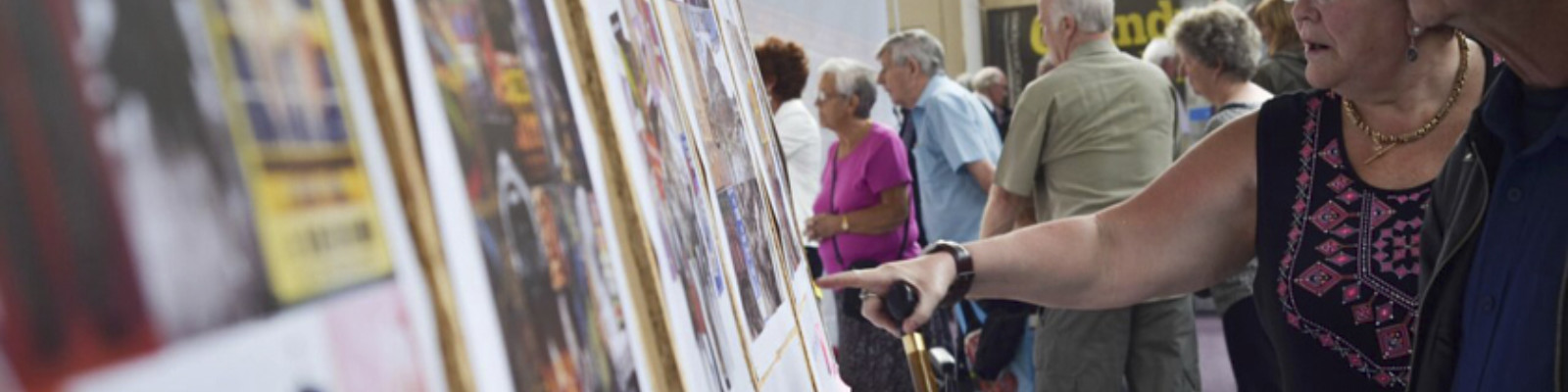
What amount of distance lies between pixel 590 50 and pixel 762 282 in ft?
1.45

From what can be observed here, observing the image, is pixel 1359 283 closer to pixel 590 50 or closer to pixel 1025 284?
pixel 1025 284

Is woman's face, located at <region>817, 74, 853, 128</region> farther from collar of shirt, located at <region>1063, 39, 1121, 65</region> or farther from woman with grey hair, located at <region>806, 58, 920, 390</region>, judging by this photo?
collar of shirt, located at <region>1063, 39, 1121, 65</region>

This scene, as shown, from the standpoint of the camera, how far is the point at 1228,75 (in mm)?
3305

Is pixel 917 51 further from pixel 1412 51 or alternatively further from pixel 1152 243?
pixel 1412 51

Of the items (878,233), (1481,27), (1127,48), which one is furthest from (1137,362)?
(1127,48)

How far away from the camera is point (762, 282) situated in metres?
1.16

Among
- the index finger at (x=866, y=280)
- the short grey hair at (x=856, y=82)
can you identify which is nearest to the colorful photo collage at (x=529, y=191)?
the index finger at (x=866, y=280)

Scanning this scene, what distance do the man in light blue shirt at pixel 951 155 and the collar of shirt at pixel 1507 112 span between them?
254 cm

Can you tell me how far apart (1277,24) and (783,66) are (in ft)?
3.97

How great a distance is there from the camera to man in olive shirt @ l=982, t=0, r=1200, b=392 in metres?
3.30

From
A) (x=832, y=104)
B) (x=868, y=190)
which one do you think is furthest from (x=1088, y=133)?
(x=832, y=104)

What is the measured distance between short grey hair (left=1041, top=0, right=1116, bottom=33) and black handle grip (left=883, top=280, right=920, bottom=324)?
75.3 inches

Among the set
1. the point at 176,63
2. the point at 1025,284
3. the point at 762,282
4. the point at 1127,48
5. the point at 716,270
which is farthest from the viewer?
the point at 1127,48

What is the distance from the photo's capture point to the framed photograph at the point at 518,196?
510 mm
